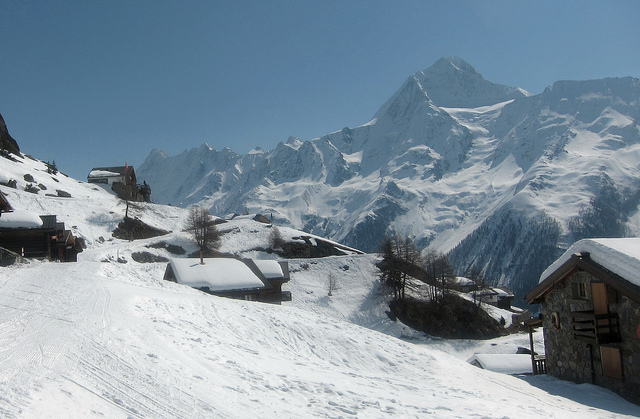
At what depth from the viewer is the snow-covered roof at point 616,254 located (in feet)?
53.6

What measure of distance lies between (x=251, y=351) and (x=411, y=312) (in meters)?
48.0

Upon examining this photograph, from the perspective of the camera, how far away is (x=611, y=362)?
1759 centimetres

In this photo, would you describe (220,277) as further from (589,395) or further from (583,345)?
(589,395)

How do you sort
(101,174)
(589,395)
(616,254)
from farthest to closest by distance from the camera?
(101,174)
(616,254)
(589,395)

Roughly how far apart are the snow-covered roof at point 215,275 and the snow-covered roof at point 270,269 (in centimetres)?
1180

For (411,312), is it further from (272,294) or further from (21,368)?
(21,368)

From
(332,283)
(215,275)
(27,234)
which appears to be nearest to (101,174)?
(332,283)

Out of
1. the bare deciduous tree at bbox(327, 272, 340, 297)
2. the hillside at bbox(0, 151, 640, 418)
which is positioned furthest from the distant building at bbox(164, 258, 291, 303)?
the bare deciduous tree at bbox(327, 272, 340, 297)

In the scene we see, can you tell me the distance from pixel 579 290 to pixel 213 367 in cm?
1703

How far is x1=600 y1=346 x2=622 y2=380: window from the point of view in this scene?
Answer: 677 inches

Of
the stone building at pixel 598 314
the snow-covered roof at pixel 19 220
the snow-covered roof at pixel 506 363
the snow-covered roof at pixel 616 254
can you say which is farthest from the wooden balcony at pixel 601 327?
the snow-covered roof at pixel 19 220

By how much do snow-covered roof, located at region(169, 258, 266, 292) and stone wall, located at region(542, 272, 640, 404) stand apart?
20641 mm

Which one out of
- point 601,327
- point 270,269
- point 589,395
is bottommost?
point 589,395

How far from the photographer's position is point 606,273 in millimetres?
17141
